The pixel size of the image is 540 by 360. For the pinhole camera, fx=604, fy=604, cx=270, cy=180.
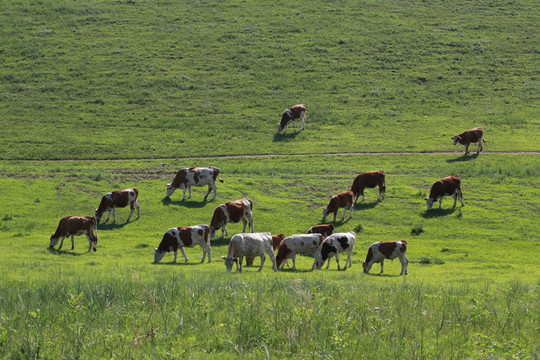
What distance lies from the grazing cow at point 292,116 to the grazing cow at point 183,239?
3006cm

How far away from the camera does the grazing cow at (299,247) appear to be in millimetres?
22688

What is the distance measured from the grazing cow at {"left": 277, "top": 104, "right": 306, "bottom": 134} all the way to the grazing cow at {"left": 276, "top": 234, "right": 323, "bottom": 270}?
101 ft

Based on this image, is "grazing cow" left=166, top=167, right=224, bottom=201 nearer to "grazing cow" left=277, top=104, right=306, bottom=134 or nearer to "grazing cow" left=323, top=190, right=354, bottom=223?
"grazing cow" left=323, top=190, right=354, bottom=223

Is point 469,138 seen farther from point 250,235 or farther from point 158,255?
point 158,255

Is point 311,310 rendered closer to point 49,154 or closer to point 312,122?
point 49,154

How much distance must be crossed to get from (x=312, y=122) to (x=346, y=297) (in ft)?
148

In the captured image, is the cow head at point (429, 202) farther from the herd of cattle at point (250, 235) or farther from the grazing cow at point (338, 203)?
the grazing cow at point (338, 203)

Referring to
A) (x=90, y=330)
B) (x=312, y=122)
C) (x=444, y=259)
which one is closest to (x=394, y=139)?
(x=312, y=122)

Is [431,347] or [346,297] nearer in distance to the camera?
[431,347]

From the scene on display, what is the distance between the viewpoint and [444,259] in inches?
955

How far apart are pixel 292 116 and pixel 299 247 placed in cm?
3159

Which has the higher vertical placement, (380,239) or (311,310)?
(311,310)

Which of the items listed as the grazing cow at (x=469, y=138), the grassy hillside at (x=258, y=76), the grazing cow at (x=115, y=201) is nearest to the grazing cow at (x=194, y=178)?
the grazing cow at (x=115, y=201)

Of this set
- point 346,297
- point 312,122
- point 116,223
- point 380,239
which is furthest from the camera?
point 312,122
